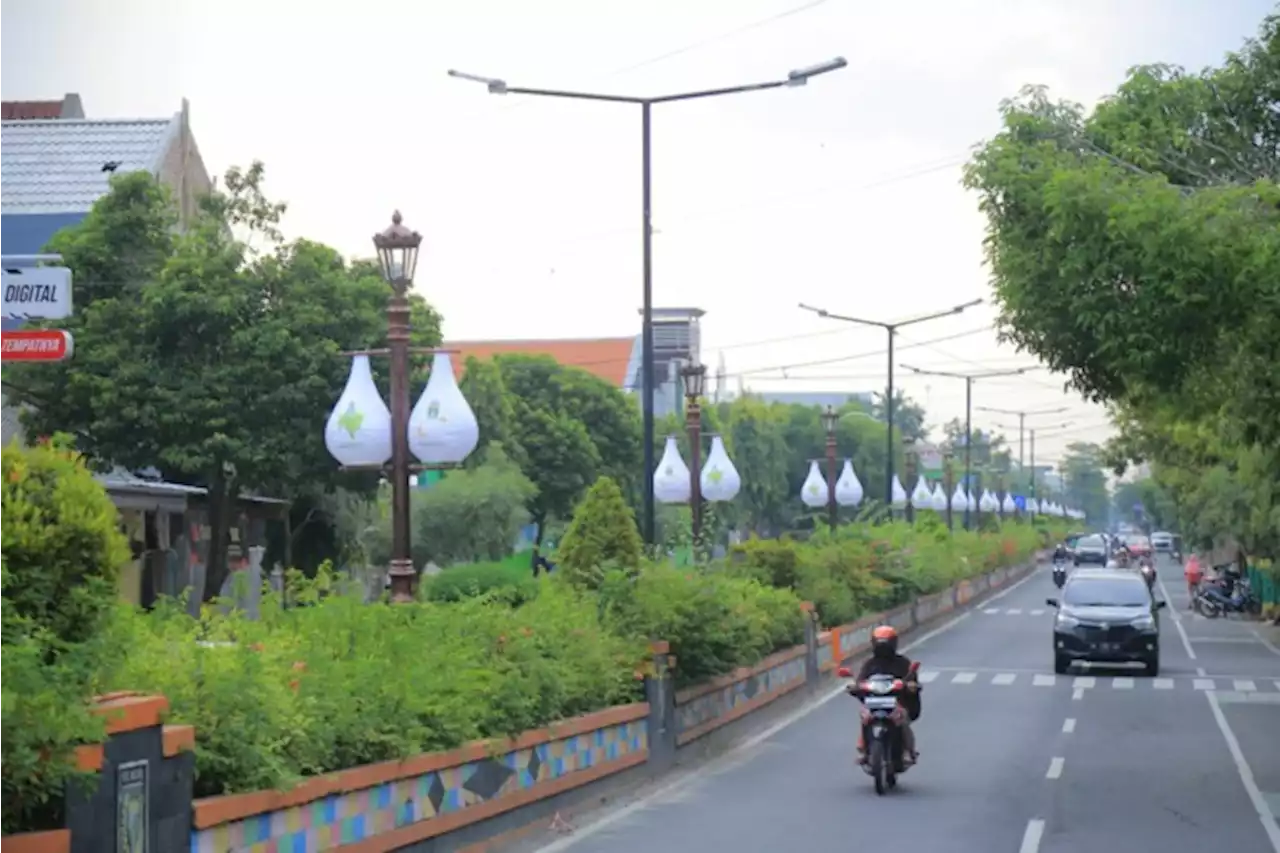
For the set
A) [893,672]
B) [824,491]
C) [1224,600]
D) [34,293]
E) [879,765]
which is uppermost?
[34,293]

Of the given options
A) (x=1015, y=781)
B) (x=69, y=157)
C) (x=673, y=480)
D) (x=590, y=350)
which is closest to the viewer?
A: (x=1015, y=781)

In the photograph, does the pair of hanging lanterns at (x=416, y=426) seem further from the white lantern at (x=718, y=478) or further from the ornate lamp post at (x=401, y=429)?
the white lantern at (x=718, y=478)

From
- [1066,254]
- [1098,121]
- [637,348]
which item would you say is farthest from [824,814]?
[637,348]

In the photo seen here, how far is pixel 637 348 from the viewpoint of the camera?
10981 cm

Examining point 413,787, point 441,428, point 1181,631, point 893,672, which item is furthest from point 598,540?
point 1181,631

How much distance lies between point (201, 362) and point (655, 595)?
18.3m

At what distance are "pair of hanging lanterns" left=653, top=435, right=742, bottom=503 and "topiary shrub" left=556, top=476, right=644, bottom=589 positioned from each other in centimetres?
1416

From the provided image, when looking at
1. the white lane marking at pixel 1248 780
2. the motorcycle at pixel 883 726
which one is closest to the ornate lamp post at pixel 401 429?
the motorcycle at pixel 883 726

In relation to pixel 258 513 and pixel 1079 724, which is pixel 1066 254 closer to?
pixel 1079 724

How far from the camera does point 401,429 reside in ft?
57.3

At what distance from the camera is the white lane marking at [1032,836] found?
49.1ft

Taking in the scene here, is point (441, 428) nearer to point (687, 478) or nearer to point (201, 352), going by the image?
point (687, 478)

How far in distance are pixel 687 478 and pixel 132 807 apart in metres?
26.4

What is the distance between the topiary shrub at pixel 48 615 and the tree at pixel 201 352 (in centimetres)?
2633
